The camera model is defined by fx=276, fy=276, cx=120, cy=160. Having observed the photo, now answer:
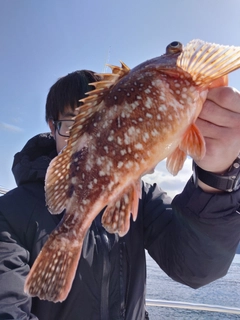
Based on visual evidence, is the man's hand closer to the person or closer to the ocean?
the person

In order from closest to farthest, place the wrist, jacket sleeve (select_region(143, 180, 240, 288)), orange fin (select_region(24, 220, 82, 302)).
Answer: orange fin (select_region(24, 220, 82, 302)) → the wrist → jacket sleeve (select_region(143, 180, 240, 288))

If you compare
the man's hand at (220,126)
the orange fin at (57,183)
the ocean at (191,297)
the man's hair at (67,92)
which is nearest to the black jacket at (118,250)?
the man's hand at (220,126)

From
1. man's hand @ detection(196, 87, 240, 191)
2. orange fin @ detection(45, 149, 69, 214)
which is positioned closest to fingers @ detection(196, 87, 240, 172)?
man's hand @ detection(196, 87, 240, 191)

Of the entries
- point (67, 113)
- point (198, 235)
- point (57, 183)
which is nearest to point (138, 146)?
point (57, 183)

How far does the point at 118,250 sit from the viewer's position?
9.01ft

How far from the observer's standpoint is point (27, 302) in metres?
2.38

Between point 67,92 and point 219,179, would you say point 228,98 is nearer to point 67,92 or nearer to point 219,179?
point 219,179

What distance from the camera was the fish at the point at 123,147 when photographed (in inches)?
67.2

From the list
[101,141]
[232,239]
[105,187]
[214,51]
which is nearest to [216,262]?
[232,239]

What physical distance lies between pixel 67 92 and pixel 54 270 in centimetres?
207

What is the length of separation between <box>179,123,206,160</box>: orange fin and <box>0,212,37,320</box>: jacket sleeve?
1.77 m

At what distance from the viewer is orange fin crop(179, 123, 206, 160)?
5.67ft

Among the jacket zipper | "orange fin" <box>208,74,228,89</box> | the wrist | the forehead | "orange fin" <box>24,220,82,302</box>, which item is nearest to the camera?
"orange fin" <box>24,220,82,302</box>

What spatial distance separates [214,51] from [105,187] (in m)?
1.14
